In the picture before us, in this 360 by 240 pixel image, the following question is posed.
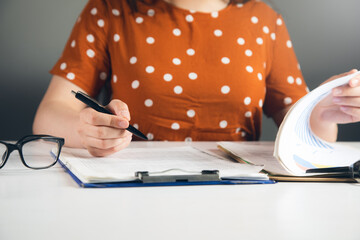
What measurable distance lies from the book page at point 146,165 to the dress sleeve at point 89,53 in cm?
37

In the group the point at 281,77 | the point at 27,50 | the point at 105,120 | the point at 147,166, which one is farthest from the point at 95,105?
the point at 27,50

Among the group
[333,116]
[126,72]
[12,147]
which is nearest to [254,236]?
[12,147]

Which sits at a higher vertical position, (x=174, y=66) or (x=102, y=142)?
(x=174, y=66)

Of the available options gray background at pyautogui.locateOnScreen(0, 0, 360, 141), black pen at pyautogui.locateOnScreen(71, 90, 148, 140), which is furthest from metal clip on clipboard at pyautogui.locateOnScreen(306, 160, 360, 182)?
gray background at pyautogui.locateOnScreen(0, 0, 360, 141)

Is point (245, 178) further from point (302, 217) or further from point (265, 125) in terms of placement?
point (265, 125)

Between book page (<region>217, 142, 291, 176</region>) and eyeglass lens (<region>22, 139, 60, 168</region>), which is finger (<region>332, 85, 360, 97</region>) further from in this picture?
eyeglass lens (<region>22, 139, 60, 168</region>)

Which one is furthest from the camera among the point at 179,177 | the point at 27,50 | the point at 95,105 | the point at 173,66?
the point at 27,50

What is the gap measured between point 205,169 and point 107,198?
162 mm

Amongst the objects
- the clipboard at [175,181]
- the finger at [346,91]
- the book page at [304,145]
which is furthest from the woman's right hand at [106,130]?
the finger at [346,91]

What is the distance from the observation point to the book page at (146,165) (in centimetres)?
49

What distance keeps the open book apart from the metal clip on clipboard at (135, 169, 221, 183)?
0.09 m

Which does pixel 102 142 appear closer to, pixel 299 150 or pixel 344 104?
pixel 299 150

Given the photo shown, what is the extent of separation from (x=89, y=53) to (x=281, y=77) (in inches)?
22.0

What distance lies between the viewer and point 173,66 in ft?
3.34
